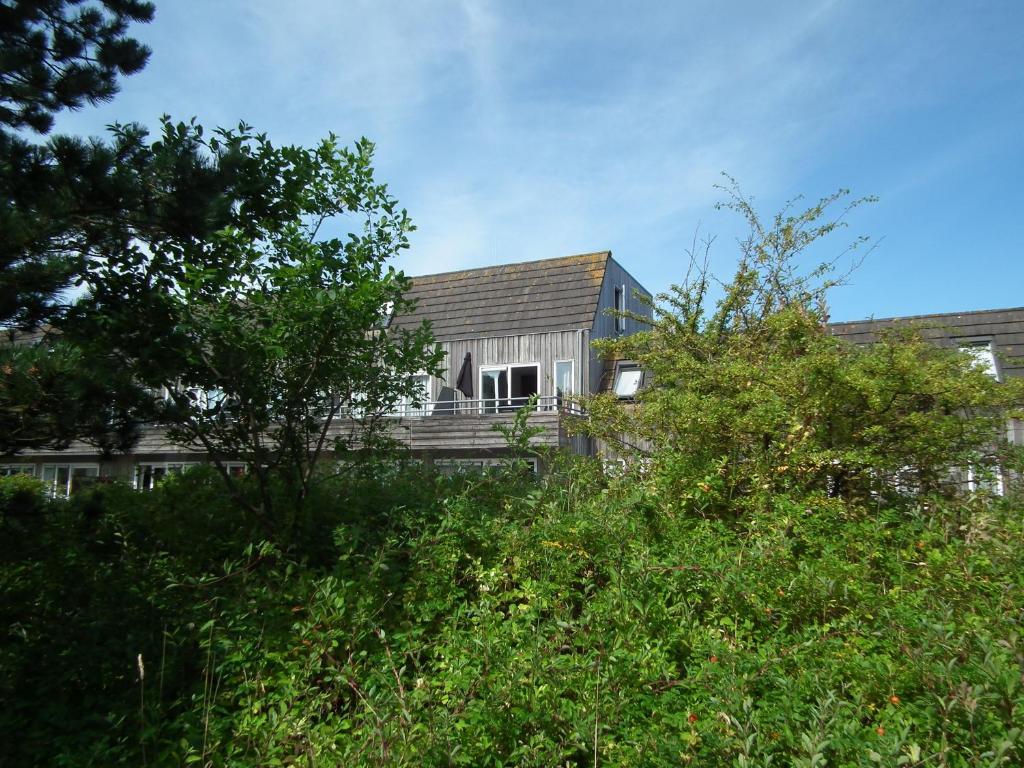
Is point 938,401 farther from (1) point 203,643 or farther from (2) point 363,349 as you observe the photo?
(1) point 203,643

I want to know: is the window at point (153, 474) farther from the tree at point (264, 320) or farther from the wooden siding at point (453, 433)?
the wooden siding at point (453, 433)

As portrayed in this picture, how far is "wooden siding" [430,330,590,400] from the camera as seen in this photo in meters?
20.5

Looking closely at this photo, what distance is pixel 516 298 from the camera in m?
22.1

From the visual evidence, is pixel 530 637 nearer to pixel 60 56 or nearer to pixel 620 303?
pixel 60 56

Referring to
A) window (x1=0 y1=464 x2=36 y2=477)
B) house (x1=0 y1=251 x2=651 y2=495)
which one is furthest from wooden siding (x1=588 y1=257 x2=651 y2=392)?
window (x1=0 y1=464 x2=36 y2=477)

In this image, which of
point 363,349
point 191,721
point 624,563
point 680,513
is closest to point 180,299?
point 363,349

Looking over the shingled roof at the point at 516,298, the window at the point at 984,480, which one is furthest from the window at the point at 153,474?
the shingled roof at the point at 516,298

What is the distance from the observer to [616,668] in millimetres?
3045

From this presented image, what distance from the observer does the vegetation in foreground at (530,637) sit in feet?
8.70

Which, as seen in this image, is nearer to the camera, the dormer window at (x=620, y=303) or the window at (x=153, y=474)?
the window at (x=153, y=474)

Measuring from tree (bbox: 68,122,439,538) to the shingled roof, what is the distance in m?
14.7

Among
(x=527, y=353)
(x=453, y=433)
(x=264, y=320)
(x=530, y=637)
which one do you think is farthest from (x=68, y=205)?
(x=527, y=353)

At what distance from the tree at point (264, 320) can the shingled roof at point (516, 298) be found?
48.1 feet

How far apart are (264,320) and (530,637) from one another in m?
3.02
